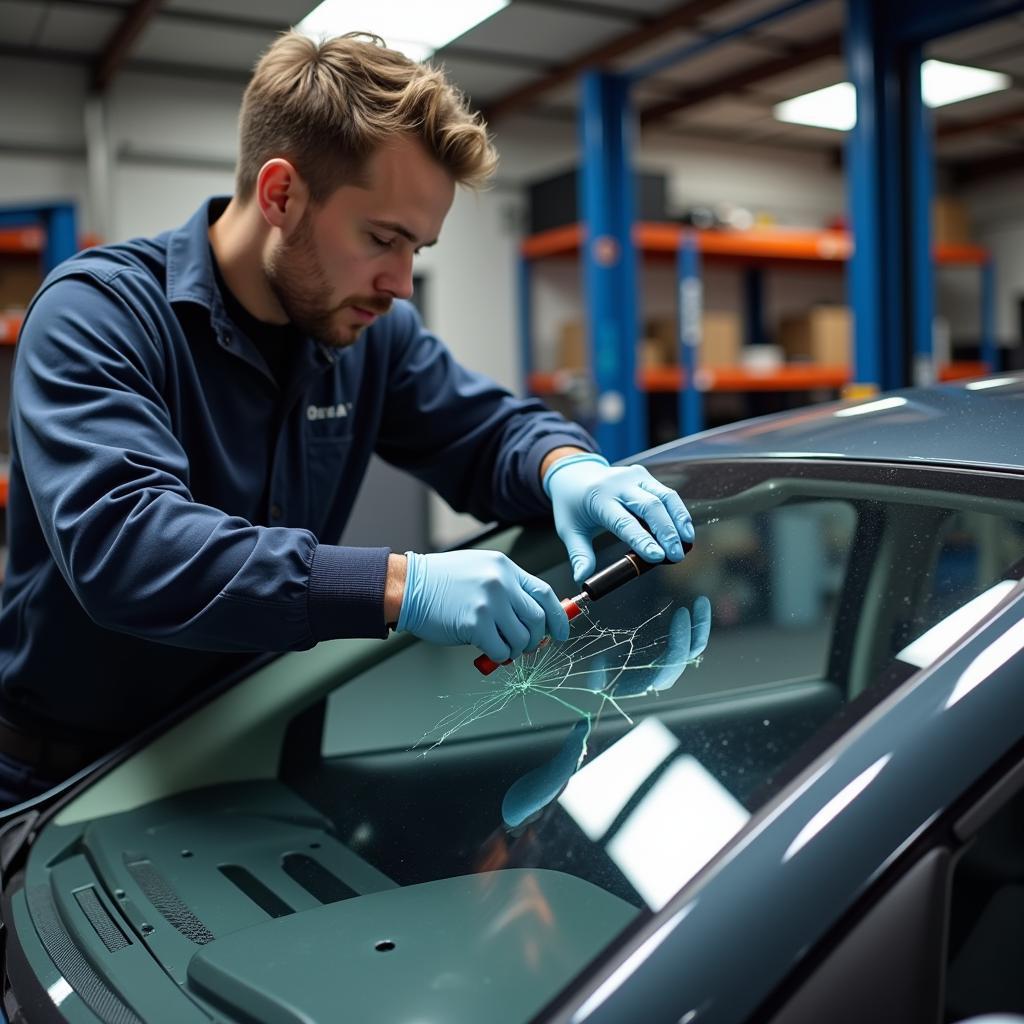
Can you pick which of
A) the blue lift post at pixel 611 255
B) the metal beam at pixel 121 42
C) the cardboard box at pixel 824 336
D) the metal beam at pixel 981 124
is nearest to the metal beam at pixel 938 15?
the blue lift post at pixel 611 255

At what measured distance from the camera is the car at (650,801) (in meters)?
0.65

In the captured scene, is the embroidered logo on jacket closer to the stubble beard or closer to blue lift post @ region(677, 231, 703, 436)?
the stubble beard

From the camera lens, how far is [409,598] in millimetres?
979

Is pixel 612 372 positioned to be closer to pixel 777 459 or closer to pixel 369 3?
pixel 369 3

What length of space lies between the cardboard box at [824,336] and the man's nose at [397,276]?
19.7ft

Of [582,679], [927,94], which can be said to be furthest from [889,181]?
[927,94]

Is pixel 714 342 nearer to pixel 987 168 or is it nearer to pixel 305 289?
pixel 987 168

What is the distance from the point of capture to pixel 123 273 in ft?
4.04

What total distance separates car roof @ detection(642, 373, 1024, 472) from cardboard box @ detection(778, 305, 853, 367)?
5933 millimetres

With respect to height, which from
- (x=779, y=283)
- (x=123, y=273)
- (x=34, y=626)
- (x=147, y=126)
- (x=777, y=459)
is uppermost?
(x=147, y=126)

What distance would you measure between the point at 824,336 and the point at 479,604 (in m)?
6.51

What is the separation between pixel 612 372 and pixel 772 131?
3800 millimetres

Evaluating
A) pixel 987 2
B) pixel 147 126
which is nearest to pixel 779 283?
pixel 147 126

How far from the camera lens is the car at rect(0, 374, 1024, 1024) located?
2.14 feet
